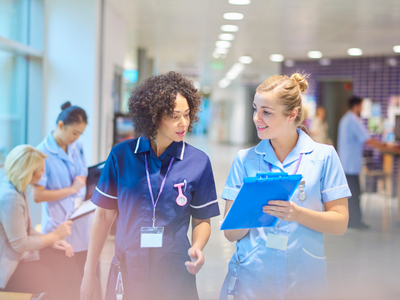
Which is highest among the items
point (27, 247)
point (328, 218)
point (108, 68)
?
point (108, 68)

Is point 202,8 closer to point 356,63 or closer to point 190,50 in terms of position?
point 190,50

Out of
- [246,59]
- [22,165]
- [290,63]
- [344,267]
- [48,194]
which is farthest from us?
[290,63]

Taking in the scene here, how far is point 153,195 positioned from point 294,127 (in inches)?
28.6

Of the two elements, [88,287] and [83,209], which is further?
[83,209]

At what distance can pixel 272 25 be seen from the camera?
705cm

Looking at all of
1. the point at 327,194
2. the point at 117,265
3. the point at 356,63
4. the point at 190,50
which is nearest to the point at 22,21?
the point at 117,265

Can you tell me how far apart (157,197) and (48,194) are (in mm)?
1475

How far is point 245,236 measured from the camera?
1.83m

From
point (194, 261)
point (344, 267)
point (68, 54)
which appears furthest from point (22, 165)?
point (68, 54)

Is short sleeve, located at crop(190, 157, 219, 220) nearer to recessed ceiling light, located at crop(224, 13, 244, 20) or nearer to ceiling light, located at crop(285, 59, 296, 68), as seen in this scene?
recessed ceiling light, located at crop(224, 13, 244, 20)

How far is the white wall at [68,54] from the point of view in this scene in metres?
4.91

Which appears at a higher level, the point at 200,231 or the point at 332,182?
the point at 332,182

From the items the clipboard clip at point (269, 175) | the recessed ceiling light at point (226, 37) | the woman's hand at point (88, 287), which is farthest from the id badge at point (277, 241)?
the recessed ceiling light at point (226, 37)

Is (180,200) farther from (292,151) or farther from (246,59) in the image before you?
(246,59)
